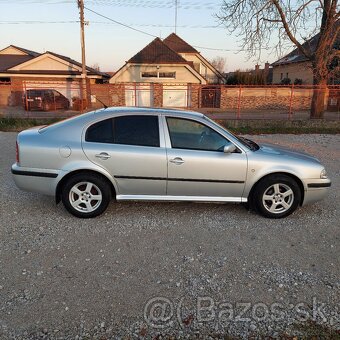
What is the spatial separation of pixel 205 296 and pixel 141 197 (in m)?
1.82

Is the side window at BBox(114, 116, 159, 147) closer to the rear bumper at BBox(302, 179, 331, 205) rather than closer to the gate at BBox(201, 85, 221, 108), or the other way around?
the rear bumper at BBox(302, 179, 331, 205)

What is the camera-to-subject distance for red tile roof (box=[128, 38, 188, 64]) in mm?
26297

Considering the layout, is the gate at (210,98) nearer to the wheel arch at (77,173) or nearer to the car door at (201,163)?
the car door at (201,163)

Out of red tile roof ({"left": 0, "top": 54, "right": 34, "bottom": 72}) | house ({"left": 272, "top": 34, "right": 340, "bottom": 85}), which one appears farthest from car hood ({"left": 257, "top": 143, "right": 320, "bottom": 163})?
red tile roof ({"left": 0, "top": 54, "right": 34, "bottom": 72})

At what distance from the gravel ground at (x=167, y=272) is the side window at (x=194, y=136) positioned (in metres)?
0.98

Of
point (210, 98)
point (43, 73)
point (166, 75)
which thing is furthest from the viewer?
point (166, 75)

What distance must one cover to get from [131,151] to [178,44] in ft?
111

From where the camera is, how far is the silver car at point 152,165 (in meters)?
4.07

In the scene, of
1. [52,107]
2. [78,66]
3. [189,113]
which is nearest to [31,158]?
[189,113]

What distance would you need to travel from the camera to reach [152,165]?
410 centimetres

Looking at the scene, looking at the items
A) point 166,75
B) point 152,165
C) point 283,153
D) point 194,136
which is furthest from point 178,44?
point 152,165

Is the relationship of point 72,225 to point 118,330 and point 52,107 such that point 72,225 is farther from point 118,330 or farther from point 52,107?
point 52,107

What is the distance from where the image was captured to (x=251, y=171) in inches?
165

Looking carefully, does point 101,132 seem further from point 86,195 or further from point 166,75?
point 166,75
